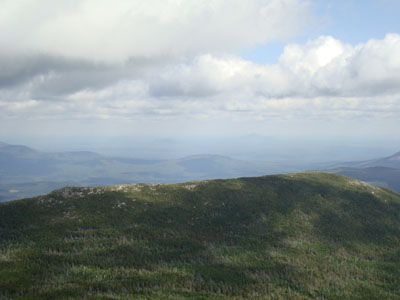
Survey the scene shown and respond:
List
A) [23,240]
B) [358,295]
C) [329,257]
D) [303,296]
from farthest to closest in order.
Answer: [329,257] < [23,240] < [358,295] < [303,296]

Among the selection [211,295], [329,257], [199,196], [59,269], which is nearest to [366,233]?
[329,257]

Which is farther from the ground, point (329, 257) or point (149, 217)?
point (149, 217)

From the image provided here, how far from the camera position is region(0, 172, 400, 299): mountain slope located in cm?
2544

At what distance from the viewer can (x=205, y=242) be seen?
1769 inches

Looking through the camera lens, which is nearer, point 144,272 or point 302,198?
point 144,272

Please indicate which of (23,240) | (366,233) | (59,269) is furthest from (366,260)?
(23,240)

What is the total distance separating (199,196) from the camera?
68.4 meters

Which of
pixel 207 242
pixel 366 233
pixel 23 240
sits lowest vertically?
pixel 366 233

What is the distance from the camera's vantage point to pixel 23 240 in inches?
1560

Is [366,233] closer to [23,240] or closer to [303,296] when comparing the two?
[303,296]

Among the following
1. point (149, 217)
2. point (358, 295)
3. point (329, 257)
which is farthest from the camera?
point (149, 217)

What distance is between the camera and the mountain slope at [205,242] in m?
25.4

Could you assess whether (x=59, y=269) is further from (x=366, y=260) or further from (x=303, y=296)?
(x=366, y=260)

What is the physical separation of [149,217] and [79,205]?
14805mm
